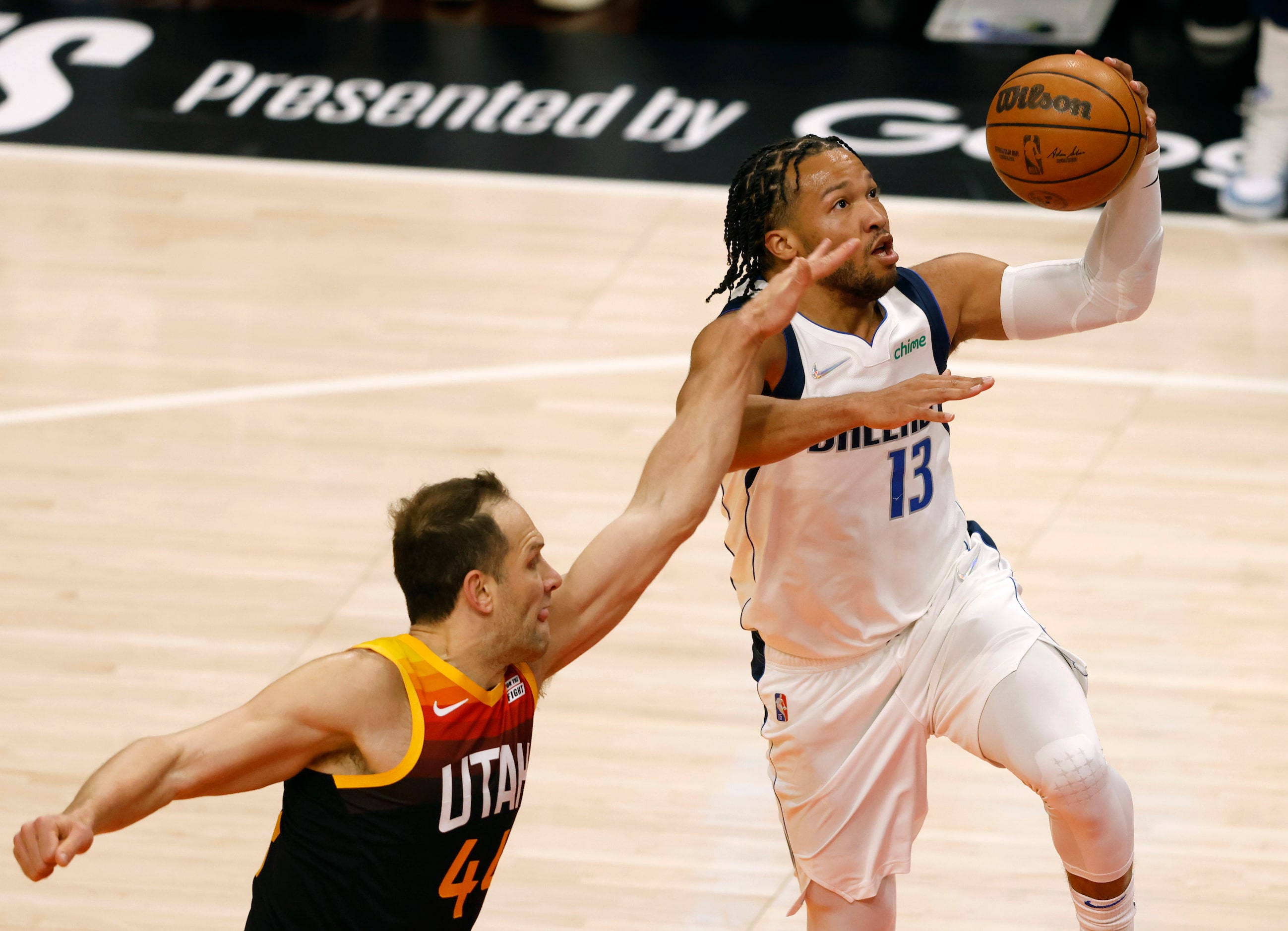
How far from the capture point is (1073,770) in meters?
4.44

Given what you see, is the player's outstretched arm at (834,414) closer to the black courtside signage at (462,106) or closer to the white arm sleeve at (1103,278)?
the white arm sleeve at (1103,278)

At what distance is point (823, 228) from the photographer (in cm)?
457

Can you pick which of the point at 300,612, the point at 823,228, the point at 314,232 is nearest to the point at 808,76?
the point at 314,232

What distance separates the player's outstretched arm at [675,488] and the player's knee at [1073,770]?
104 centimetres

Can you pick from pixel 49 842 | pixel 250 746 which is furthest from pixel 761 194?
pixel 49 842

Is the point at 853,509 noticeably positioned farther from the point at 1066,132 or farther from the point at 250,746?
the point at 250,746

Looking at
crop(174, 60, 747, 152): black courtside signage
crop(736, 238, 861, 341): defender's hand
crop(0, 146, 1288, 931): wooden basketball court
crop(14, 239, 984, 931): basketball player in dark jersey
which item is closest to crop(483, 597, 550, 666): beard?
crop(14, 239, 984, 931): basketball player in dark jersey

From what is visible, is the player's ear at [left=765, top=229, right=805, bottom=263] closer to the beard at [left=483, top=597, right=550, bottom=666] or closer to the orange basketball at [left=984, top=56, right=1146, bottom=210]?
the orange basketball at [left=984, top=56, right=1146, bottom=210]

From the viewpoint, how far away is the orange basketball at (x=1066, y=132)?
183 inches

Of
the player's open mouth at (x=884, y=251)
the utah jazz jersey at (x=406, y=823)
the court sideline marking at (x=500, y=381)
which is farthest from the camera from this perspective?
the court sideline marking at (x=500, y=381)

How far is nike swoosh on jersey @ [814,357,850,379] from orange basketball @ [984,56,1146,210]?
688mm

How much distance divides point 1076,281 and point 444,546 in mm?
1895

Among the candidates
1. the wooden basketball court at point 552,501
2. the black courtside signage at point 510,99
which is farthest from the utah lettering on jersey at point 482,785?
the black courtside signage at point 510,99

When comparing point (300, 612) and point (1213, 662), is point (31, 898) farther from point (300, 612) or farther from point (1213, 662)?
point (1213, 662)
